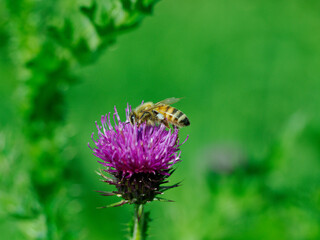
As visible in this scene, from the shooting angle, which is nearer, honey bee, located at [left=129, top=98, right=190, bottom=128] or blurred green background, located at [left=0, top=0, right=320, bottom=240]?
honey bee, located at [left=129, top=98, right=190, bottom=128]

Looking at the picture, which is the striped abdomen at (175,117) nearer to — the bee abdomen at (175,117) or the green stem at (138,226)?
the bee abdomen at (175,117)

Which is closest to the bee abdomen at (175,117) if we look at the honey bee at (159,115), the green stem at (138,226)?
the honey bee at (159,115)

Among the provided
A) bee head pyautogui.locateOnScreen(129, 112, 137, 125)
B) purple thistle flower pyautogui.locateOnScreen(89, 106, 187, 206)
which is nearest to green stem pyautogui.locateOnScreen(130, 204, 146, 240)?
purple thistle flower pyautogui.locateOnScreen(89, 106, 187, 206)

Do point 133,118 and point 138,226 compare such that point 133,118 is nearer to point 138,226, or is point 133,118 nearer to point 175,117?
point 175,117

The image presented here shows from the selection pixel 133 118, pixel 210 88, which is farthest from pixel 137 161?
pixel 210 88

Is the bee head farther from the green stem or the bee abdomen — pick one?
the green stem

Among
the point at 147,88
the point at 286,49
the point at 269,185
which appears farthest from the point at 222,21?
the point at 269,185

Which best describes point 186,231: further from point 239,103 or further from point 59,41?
point 239,103

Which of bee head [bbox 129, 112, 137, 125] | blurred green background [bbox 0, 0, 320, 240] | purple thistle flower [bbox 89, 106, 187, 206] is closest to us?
purple thistle flower [bbox 89, 106, 187, 206]
